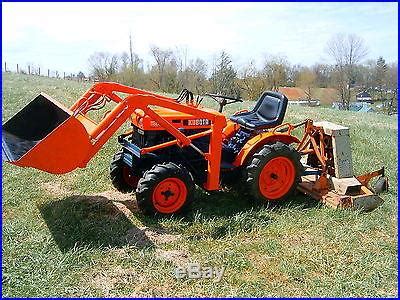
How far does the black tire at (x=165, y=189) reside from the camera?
14.8 feet

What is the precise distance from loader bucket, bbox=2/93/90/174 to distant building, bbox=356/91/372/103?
43194 millimetres

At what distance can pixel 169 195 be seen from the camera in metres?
4.69

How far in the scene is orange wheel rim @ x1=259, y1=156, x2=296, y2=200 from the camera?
17.3 feet

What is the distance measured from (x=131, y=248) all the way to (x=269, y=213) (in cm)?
182

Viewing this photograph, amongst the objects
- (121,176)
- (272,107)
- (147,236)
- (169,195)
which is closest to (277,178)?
(272,107)

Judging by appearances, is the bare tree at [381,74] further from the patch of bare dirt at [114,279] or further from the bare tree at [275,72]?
the patch of bare dirt at [114,279]

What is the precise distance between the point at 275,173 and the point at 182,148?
4.14 ft

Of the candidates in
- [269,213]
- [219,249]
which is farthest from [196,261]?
[269,213]

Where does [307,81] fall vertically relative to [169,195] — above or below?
above

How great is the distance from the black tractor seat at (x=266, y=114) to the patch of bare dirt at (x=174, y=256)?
2.08 metres

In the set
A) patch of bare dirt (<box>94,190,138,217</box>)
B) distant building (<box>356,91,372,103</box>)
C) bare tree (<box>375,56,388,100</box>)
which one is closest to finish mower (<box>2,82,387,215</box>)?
patch of bare dirt (<box>94,190,138,217</box>)

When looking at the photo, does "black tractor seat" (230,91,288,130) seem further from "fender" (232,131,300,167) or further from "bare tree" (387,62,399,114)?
"bare tree" (387,62,399,114)

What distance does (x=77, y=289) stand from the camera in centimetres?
339

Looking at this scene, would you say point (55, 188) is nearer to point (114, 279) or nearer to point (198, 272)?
point (114, 279)
